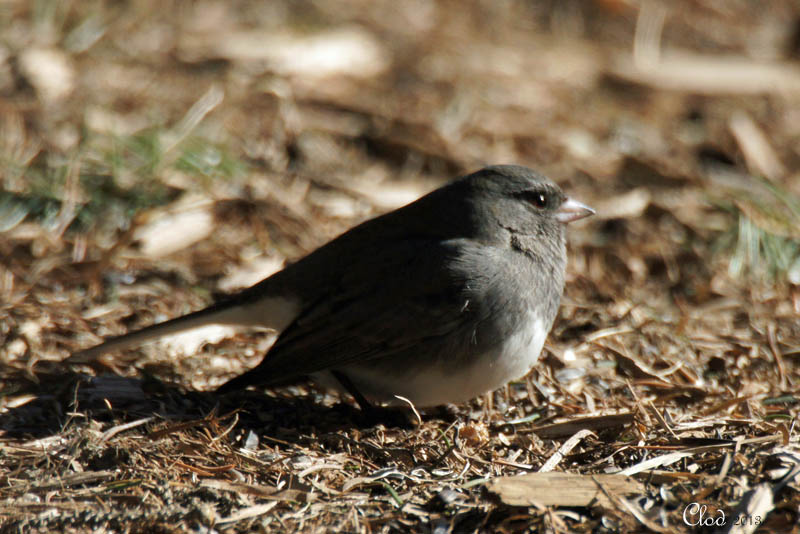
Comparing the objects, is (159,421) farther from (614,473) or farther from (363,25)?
(363,25)

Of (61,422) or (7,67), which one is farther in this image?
(7,67)

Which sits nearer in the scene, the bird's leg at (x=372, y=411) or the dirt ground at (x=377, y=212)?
the dirt ground at (x=377, y=212)

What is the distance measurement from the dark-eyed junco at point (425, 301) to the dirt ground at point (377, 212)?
0.20 m

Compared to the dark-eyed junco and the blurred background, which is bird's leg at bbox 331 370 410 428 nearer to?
the dark-eyed junco

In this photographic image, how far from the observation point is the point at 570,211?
3576mm

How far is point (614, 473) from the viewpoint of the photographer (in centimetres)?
264

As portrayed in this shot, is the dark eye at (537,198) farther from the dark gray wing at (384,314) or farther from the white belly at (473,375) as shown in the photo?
the white belly at (473,375)

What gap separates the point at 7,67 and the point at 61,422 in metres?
2.91

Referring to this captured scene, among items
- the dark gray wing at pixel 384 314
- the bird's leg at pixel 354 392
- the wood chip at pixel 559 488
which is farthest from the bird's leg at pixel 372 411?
the wood chip at pixel 559 488

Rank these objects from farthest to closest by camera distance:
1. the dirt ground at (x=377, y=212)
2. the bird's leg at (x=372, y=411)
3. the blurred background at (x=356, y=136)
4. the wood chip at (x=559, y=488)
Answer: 1. the blurred background at (x=356, y=136)
2. the bird's leg at (x=372, y=411)
3. the dirt ground at (x=377, y=212)
4. the wood chip at (x=559, y=488)

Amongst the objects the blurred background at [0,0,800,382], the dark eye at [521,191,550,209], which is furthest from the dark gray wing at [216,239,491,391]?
the blurred background at [0,0,800,382]

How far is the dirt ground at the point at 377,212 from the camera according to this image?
256cm

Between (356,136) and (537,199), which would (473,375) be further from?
(356,136)

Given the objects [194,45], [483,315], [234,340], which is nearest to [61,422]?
[234,340]
